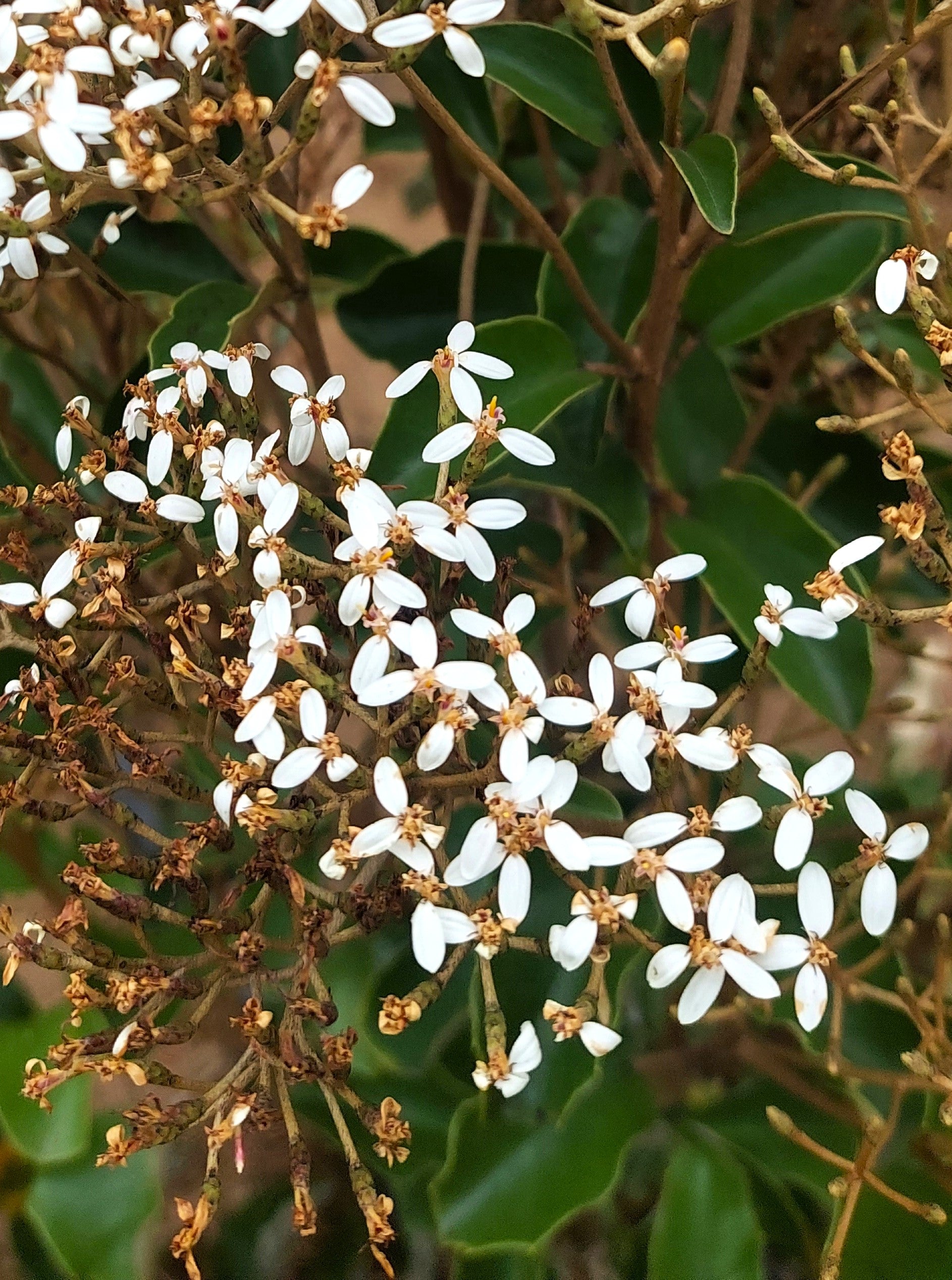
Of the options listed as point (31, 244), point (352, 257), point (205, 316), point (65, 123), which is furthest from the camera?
point (352, 257)

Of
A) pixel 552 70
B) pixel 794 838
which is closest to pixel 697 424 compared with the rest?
pixel 552 70

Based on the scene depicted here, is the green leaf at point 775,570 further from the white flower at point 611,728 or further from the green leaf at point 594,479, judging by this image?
the white flower at point 611,728

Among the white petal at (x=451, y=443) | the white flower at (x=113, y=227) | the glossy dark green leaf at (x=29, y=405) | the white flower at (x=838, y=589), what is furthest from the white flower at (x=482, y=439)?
the glossy dark green leaf at (x=29, y=405)

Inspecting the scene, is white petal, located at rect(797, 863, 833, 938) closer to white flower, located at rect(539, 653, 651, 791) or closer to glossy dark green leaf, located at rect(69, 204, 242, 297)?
white flower, located at rect(539, 653, 651, 791)

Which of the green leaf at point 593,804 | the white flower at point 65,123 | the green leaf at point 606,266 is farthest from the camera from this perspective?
the green leaf at point 606,266

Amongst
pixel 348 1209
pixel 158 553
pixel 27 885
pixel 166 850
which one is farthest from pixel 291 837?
pixel 348 1209

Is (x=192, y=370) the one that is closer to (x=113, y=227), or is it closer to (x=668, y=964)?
(x=113, y=227)
